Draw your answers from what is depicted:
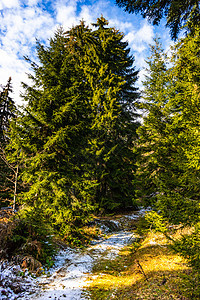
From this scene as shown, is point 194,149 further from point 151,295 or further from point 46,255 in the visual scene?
point 46,255

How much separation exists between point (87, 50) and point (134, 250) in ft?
46.2

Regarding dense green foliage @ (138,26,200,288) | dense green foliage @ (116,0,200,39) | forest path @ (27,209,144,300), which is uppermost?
dense green foliage @ (116,0,200,39)

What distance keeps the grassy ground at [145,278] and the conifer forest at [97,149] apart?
16 centimetres

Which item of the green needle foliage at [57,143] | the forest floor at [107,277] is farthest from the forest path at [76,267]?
the green needle foliage at [57,143]

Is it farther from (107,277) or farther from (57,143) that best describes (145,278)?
(57,143)

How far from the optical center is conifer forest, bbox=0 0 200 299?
486 cm

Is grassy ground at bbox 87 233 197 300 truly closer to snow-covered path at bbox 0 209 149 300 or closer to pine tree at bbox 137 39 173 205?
snow-covered path at bbox 0 209 149 300

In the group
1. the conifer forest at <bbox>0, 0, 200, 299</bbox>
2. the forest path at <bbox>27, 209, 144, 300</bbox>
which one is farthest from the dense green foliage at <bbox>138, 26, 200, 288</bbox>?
the forest path at <bbox>27, 209, 144, 300</bbox>

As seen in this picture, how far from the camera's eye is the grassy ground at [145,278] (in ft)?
12.5

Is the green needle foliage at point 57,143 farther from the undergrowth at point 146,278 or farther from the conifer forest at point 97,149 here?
the undergrowth at point 146,278

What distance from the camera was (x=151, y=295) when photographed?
3.82 m

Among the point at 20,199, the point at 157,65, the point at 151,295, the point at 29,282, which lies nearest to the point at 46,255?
the point at 29,282

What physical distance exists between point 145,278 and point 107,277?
4.15 feet

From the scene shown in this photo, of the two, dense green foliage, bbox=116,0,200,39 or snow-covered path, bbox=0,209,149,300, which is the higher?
dense green foliage, bbox=116,0,200,39
